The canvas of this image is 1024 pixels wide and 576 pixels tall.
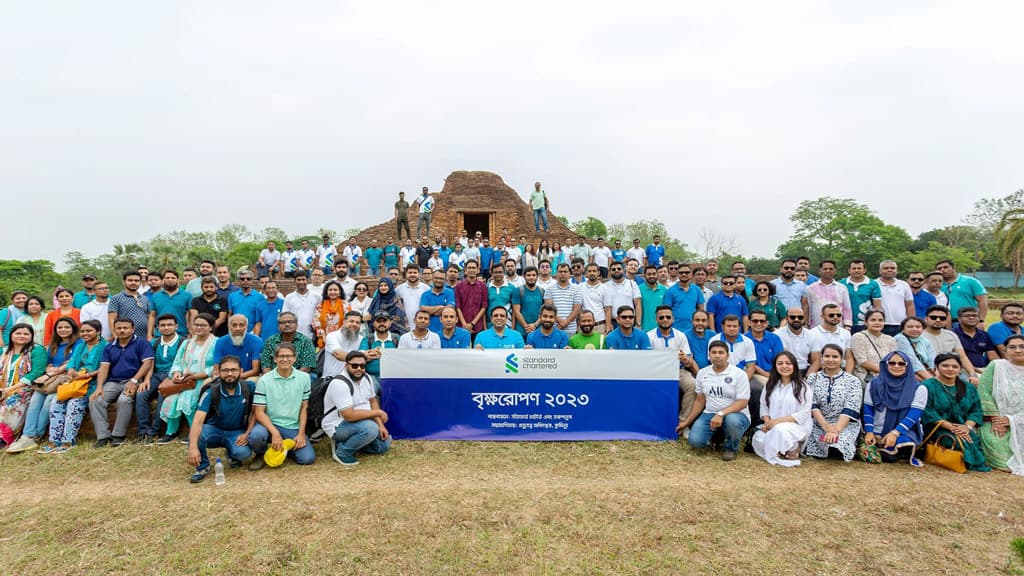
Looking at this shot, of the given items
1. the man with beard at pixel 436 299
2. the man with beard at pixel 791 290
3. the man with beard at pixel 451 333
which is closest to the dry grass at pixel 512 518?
the man with beard at pixel 451 333

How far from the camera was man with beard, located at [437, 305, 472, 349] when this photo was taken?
5691mm

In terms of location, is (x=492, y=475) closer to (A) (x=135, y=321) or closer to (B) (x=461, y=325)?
(B) (x=461, y=325)

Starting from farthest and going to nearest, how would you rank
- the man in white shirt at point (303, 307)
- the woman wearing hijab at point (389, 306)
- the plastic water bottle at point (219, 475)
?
the man in white shirt at point (303, 307) < the woman wearing hijab at point (389, 306) < the plastic water bottle at point (219, 475)

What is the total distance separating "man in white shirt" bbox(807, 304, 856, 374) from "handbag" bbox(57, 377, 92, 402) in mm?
8062

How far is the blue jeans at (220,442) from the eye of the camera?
4.49m

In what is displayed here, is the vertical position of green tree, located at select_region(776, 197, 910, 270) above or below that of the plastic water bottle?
above

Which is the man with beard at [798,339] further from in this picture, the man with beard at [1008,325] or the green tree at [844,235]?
A: the green tree at [844,235]

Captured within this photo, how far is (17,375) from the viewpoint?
17.8ft

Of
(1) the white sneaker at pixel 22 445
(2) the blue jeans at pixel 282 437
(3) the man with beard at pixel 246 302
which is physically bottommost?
(1) the white sneaker at pixel 22 445

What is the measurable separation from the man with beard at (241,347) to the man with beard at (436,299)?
6.81ft

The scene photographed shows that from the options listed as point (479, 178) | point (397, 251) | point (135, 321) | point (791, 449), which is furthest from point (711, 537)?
point (479, 178)

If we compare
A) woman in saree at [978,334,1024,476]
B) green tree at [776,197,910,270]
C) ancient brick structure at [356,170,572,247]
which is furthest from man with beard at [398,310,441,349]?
green tree at [776,197,910,270]

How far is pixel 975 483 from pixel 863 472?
87cm

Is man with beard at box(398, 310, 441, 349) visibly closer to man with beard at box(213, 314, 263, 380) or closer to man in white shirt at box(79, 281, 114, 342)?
man with beard at box(213, 314, 263, 380)
